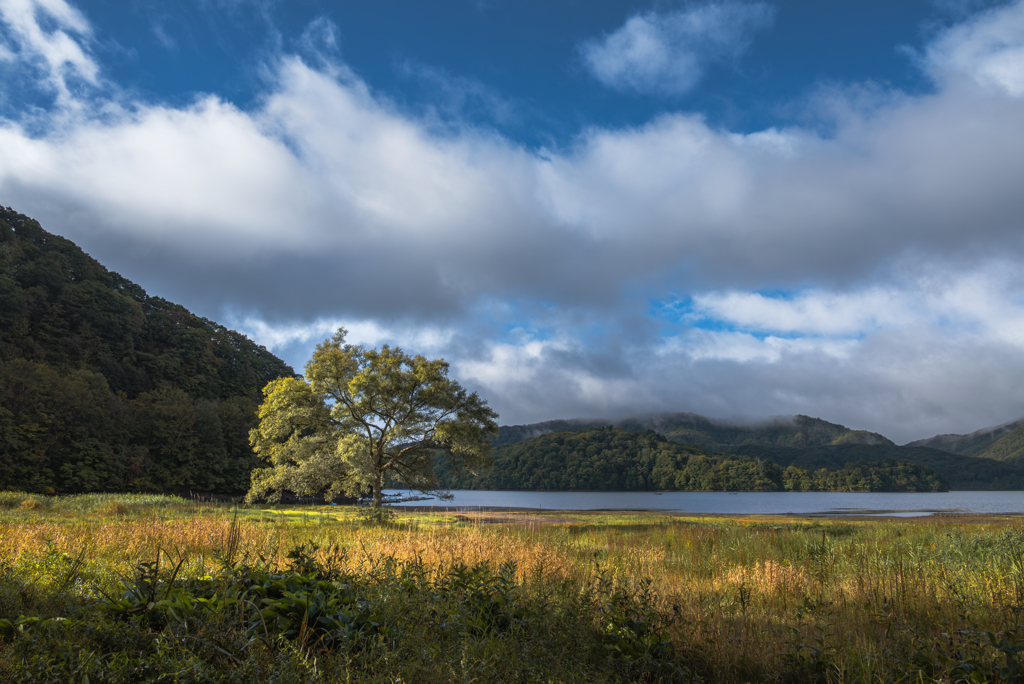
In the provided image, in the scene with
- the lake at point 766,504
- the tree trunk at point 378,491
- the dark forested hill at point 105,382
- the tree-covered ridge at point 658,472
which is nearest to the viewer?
the tree trunk at point 378,491

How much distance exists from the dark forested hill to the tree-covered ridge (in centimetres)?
8981

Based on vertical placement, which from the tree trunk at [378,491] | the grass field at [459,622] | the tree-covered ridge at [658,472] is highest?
the grass field at [459,622]

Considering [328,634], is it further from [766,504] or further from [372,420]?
[766,504]

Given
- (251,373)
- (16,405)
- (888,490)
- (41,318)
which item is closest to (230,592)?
(16,405)

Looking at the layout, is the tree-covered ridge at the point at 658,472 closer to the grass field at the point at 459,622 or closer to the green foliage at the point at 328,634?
the grass field at the point at 459,622

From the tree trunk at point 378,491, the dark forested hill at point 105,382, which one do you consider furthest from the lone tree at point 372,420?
the dark forested hill at point 105,382

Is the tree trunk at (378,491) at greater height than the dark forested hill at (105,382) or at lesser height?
lesser

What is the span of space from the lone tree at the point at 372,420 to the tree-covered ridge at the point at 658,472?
429 feet

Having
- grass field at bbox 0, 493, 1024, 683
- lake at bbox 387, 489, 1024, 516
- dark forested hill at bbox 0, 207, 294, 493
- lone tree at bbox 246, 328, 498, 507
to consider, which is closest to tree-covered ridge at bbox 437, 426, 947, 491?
lake at bbox 387, 489, 1024, 516

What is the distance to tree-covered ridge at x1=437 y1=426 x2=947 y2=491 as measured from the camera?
155875 mm

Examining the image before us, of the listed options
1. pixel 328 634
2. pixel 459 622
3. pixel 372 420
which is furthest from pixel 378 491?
pixel 328 634

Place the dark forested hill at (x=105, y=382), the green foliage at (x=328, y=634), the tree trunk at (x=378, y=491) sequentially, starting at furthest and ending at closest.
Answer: the dark forested hill at (x=105, y=382)
the tree trunk at (x=378, y=491)
the green foliage at (x=328, y=634)

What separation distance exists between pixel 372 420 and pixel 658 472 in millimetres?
153714

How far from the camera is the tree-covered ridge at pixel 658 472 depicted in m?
156
